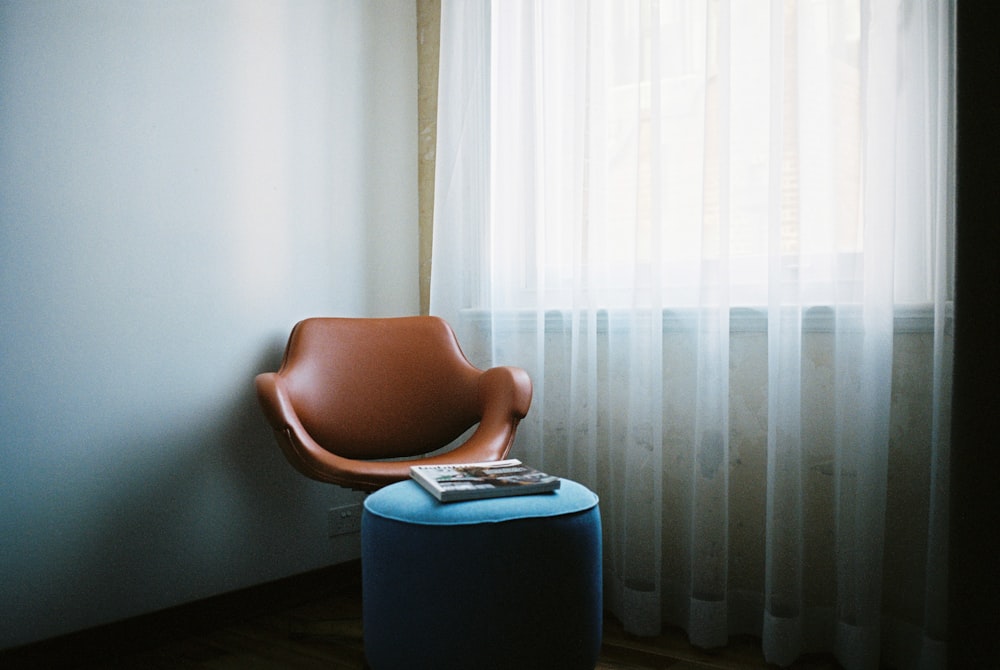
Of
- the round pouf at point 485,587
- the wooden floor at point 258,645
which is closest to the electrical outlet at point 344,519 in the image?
the wooden floor at point 258,645

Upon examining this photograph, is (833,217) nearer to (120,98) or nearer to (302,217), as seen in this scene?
(302,217)

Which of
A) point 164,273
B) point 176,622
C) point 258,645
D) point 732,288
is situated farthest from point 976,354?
point 176,622

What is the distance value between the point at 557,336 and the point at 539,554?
1135 millimetres

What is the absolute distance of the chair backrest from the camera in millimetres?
2246

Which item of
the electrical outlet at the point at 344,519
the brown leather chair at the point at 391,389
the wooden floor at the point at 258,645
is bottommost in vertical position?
the wooden floor at the point at 258,645

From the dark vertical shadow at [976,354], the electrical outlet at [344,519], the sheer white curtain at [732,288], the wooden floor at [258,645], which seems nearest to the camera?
the dark vertical shadow at [976,354]

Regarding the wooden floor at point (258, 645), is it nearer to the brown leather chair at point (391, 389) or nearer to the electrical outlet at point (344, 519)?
the electrical outlet at point (344, 519)

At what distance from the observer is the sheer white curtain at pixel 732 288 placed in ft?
5.79

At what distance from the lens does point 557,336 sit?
2.45 meters

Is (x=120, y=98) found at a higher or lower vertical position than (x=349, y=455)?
higher

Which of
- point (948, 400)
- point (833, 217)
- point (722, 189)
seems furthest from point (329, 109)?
point (948, 400)

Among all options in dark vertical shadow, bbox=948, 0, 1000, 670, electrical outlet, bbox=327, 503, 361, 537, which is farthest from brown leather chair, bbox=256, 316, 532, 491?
dark vertical shadow, bbox=948, 0, 1000, 670

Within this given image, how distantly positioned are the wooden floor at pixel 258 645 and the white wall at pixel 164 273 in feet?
0.17

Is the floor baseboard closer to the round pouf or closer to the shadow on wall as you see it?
the shadow on wall
